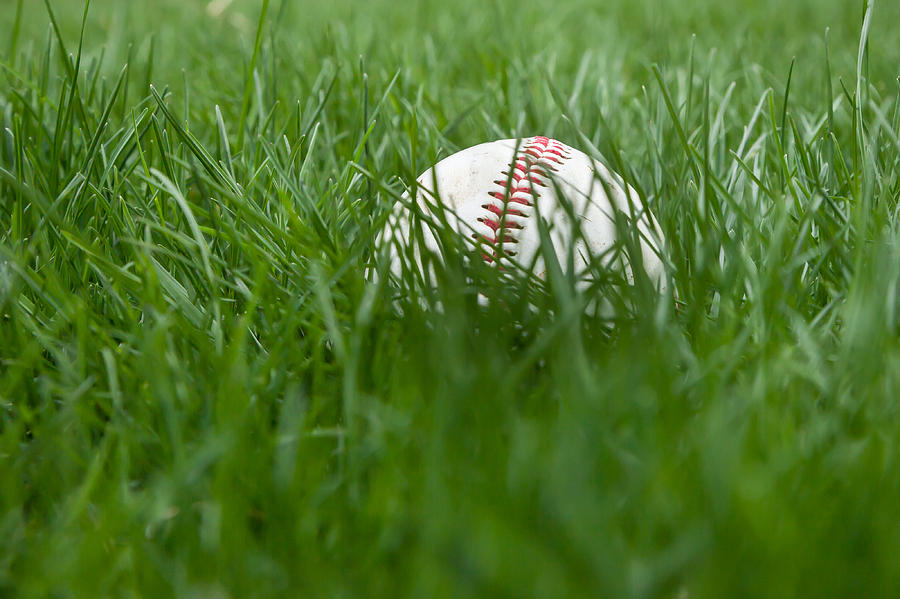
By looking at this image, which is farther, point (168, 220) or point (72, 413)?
point (168, 220)

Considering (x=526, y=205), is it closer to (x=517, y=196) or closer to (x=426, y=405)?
(x=517, y=196)

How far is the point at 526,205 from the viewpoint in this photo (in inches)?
54.4

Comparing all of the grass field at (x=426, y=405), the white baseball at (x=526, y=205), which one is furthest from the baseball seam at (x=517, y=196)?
the grass field at (x=426, y=405)

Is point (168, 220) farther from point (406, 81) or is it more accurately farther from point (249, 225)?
point (406, 81)

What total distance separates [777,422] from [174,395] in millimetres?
748

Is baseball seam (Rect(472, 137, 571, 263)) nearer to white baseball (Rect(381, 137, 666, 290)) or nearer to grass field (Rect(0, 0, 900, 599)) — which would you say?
white baseball (Rect(381, 137, 666, 290))

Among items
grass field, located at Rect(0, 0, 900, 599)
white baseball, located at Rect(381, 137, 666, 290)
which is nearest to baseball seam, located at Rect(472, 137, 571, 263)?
white baseball, located at Rect(381, 137, 666, 290)

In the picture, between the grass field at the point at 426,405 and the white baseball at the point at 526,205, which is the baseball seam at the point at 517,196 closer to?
the white baseball at the point at 526,205

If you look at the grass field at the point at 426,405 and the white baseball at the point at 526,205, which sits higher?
the white baseball at the point at 526,205

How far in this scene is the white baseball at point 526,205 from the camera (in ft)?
4.25

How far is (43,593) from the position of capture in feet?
2.64

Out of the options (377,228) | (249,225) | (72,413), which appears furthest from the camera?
(249,225)

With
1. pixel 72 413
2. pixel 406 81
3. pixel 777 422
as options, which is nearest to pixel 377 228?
pixel 72 413

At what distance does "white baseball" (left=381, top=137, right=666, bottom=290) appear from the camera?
4.25 ft
